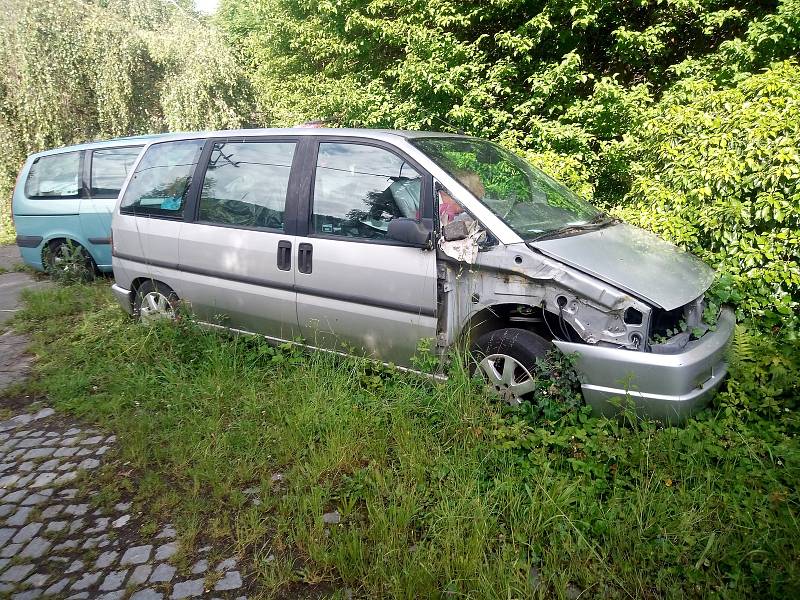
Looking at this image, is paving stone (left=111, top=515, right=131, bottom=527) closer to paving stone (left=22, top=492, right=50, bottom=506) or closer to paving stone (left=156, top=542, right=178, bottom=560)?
paving stone (left=156, top=542, right=178, bottom=560)

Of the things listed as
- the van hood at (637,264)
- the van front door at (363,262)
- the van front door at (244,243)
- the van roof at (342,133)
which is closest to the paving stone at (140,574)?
the van front door at (363,262)

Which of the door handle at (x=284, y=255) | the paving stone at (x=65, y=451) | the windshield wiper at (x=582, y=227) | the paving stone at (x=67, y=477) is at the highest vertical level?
the windshield wiper at (x=582, y=227)

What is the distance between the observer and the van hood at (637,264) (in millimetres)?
3082

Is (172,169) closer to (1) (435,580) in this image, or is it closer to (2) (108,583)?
(2) (108,583)

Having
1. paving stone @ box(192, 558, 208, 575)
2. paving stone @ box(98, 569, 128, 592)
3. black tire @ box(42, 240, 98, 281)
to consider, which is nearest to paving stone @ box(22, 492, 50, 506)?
paving stone @ box(98, 569, 128, 592)

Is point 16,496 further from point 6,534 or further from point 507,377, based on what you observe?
point 507,377

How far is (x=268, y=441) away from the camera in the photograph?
3.45 metres

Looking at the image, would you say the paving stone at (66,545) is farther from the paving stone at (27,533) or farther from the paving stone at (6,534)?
the paving stone at (6,534)

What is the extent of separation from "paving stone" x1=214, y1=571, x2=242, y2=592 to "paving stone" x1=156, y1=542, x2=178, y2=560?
33 cm

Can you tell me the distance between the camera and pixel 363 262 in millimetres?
3805

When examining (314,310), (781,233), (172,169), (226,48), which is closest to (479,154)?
(314,310)

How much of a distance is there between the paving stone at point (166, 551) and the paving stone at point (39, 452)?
143cm

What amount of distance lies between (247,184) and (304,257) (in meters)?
0.87

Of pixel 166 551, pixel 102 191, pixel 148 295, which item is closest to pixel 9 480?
pixel 166 551
